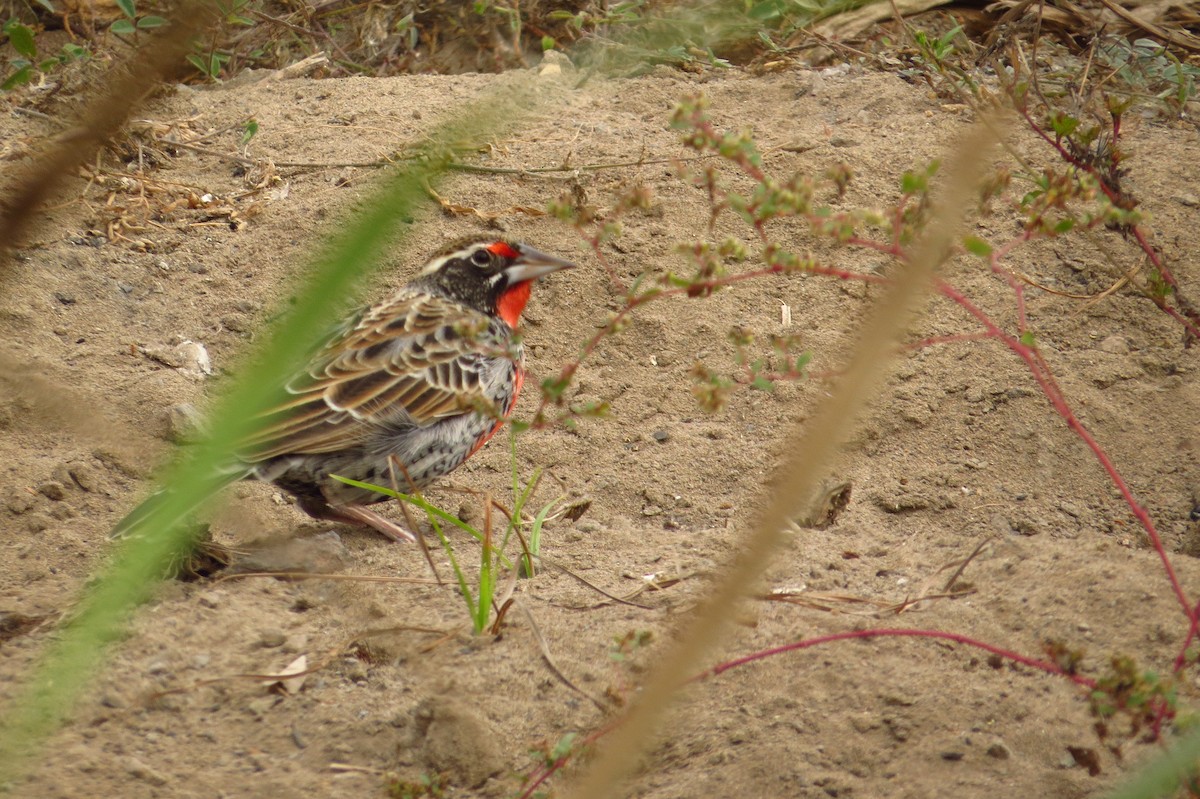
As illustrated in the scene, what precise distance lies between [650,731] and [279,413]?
3.90 metres

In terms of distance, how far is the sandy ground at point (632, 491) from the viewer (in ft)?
10.3

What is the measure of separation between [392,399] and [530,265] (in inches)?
34.4

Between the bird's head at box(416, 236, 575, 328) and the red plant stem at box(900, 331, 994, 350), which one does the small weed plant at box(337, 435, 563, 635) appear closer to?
the red plant stem at box(900, 331, 994, 350)

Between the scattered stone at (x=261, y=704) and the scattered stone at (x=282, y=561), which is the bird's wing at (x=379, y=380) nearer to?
the scattered stone at (x=282, y=561)

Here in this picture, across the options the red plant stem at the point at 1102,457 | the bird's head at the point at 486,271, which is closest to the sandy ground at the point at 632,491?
the red plant stem at the point at 1102,457

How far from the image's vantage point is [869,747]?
10.4 ft

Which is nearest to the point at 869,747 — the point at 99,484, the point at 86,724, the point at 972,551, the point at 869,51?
the point at 972,551

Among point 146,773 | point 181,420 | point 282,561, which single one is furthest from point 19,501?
point 146,773

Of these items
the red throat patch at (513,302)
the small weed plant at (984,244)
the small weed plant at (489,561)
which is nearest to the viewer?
the small weed plant at (984,244)

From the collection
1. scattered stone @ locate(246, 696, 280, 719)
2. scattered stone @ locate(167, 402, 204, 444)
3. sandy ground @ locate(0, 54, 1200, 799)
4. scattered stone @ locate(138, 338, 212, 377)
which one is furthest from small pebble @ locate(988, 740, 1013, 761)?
scattered stone @ locate(138, 338, 212, 377)

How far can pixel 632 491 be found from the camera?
5133 millimetres

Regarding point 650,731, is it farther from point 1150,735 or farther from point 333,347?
point 333,347

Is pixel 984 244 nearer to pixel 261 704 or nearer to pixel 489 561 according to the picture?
pixel 489 561

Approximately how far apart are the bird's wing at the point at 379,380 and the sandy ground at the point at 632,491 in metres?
0.32
